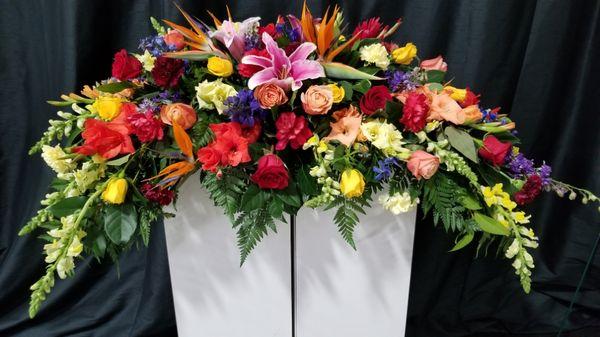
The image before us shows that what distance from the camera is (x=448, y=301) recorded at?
5.43 feet

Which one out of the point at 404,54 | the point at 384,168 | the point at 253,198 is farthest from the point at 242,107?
the point at 404,54

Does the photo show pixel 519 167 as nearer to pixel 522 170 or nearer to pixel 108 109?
pixel 522 170

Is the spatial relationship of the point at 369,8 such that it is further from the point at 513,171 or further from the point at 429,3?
the point at 513,171

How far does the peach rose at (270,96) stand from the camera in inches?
Result: 31.4

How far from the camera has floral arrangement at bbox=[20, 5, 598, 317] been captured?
80cm

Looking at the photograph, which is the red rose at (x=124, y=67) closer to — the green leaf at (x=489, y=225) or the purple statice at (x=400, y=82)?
the purple statice at (x=400, y=82)

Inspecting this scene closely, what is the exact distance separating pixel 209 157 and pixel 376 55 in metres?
0.37

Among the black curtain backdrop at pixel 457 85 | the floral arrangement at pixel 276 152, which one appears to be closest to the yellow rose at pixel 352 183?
the floral arrangement at pixel 276 152

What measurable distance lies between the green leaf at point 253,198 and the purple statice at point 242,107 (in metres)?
0.11

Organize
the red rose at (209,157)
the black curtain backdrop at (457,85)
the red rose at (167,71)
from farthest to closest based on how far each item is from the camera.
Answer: the black curtain backdrop at (457,85) → the red rose at (167,71) → the red rose at (209,157)

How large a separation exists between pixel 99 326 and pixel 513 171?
1.38m

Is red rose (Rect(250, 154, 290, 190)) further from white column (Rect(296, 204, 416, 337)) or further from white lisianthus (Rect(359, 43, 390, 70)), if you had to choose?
white lisianthus (Rect(359, 43, 390, 70))

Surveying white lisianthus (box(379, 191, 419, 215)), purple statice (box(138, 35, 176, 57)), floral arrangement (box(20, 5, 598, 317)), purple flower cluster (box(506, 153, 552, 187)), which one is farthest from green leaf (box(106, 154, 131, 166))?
purple flower cluster (box(506, 153, 552, 187))

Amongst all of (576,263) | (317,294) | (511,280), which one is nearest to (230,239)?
(317,294)
